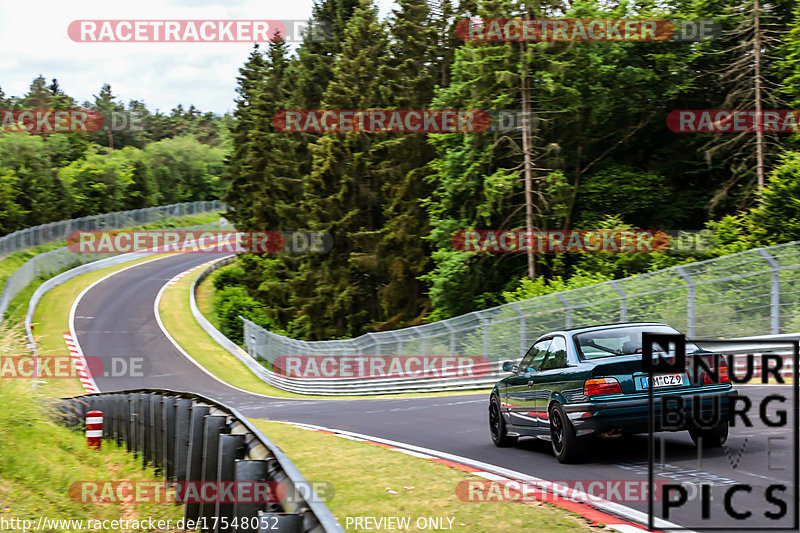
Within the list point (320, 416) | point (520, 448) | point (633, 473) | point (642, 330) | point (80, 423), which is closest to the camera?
point (633, 473)

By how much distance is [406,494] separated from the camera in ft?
26.6

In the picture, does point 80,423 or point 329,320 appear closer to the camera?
point 80,423

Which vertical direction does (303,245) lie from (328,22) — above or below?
below

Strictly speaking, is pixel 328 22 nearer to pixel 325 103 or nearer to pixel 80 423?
pixel 325 103

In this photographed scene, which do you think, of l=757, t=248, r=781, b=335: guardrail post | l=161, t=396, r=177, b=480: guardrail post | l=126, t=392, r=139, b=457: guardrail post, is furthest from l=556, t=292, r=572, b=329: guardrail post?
l=161, t=396, r=177, b=480: guardrail post

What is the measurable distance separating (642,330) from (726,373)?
3.80ft

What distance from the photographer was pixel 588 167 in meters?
42.8

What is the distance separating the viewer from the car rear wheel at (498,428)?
38.4 ft

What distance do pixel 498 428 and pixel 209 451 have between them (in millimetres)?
5049

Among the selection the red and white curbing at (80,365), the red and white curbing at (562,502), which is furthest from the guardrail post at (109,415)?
the red and white curbing at (80,365)

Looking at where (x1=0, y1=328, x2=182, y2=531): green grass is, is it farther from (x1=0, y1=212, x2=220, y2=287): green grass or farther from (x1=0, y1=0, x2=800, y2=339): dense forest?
(x1=0, y1=212, x2=220, y2=287): green grass

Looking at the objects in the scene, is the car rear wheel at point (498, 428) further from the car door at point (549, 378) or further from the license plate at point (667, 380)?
the license plate at point (667, 380)

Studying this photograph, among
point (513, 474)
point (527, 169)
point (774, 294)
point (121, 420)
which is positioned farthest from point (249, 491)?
point (527, 169)

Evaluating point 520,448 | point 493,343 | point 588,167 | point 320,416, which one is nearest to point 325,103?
point 588,167
